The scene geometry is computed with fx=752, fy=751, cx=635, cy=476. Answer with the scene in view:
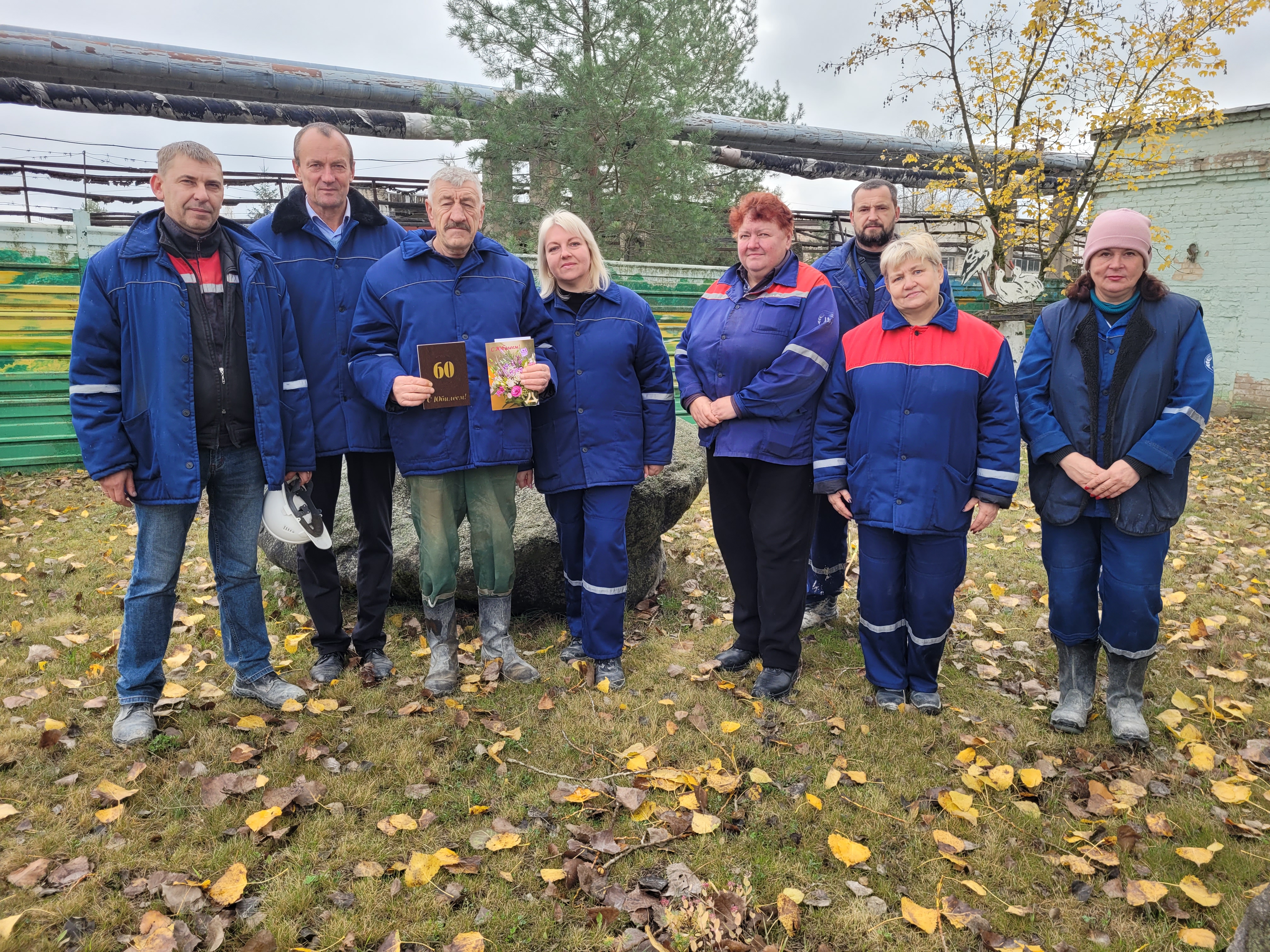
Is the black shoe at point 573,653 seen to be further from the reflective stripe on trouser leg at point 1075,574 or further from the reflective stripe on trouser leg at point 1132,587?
the reflective stripe on trouser leg at point 1132,587

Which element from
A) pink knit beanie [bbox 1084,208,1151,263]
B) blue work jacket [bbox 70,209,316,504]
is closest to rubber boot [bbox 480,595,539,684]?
blue work jacket [bbox 70,209,316,504]

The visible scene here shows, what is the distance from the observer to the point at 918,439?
331 cm

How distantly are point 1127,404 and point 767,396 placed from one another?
1493 mm

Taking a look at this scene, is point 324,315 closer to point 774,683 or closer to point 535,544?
point 535,544

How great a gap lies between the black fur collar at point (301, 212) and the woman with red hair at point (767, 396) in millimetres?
1642

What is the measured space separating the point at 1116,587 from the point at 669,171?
852 cm

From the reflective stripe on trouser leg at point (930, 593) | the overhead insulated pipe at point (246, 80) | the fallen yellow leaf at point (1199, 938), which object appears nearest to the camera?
the fallen yellow leaf at point (1199, 938)

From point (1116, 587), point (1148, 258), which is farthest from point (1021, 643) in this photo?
point (1148, 258)

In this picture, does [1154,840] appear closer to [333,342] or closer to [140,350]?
[333,342]

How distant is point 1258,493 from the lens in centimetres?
780

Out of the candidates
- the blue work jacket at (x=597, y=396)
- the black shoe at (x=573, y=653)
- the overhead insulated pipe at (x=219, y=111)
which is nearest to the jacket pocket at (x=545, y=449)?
the blue work jacket at (x=597, y=396)

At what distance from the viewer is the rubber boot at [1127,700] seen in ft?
10.8

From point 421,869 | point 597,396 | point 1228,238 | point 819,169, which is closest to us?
point 421,869

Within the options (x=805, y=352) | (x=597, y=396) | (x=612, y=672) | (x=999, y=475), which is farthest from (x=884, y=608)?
(x=597, y=396)
